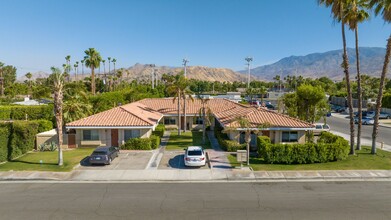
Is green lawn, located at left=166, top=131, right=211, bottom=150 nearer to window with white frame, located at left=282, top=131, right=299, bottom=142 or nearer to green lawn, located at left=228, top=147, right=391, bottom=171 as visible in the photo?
green lawn, located at left=228, top=147, right=391, bottom=171

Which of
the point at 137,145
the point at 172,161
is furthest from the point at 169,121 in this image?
the point at 172,161

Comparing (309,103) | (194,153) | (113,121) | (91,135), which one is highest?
(309,103)

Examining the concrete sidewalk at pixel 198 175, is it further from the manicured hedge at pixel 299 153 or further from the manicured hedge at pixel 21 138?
the manicured hedge at pixel 21 138

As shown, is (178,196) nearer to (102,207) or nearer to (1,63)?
(102,207)

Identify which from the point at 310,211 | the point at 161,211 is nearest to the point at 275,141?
the point at 310,211

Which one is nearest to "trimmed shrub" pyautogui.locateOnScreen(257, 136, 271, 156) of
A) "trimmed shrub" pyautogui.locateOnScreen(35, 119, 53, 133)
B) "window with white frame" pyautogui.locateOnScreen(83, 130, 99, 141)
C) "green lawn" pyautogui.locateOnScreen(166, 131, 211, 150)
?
"green lawn" pyautogui.locateOnScreen(166, 131, 211, 150)

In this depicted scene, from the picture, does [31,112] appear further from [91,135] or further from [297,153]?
[297,153]
